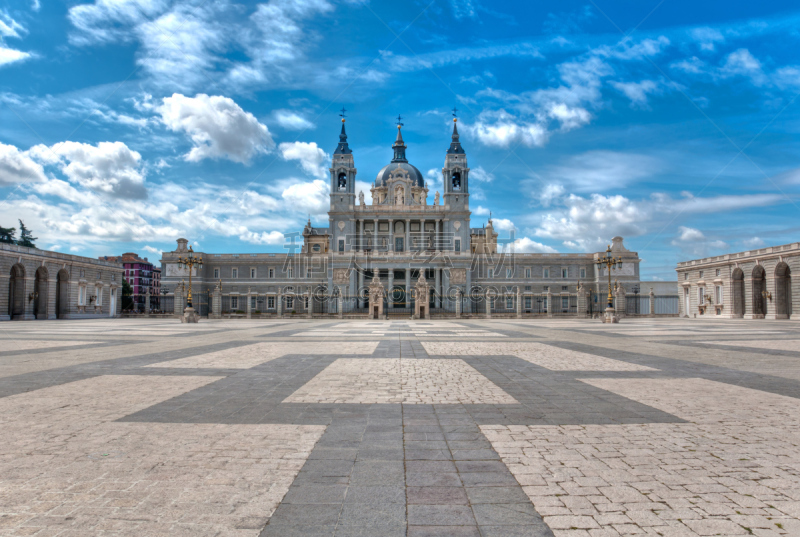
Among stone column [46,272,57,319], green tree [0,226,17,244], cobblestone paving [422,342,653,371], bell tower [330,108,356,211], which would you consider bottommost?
cobblestone paving [422,342,653,371]

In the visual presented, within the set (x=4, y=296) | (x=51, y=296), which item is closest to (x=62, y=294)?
(x=51, y=296)

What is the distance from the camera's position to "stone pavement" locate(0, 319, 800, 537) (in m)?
3.69

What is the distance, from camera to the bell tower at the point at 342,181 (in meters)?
75.6

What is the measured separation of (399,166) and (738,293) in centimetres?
5193

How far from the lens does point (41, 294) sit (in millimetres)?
50500

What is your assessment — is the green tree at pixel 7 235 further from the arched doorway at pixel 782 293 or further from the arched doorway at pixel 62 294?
the arched doorway at pixel 782 293

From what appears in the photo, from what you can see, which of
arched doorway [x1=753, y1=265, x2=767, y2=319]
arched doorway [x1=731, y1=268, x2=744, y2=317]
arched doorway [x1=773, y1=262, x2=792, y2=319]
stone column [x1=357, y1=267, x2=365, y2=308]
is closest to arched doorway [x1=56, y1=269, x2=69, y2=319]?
stone column [x1=357, y1=267, x2=365, y2=308]

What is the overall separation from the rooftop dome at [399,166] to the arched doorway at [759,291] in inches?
2019

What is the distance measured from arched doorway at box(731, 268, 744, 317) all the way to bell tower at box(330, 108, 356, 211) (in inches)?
2002

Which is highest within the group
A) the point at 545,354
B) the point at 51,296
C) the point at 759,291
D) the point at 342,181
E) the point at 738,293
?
the point at 342,181

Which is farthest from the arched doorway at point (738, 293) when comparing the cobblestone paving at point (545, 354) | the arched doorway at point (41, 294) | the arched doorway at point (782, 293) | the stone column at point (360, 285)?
the arched doorway at point (41, 294)

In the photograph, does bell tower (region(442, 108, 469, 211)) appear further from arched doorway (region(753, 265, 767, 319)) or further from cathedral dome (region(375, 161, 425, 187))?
arched doorway (region(753, 265, 767, 319))

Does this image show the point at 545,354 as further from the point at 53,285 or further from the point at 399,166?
→ the point at 399,166

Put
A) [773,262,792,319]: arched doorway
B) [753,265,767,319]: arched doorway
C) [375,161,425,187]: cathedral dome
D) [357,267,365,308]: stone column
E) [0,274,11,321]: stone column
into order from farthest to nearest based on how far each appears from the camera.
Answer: [375,161,425,187]: cathedral dome → [357,267,365,308]: stone column → [753,265,767,319]: arched doorway → [773,262,792,319]: arched doorway → [0,274,11,321]: stone column
